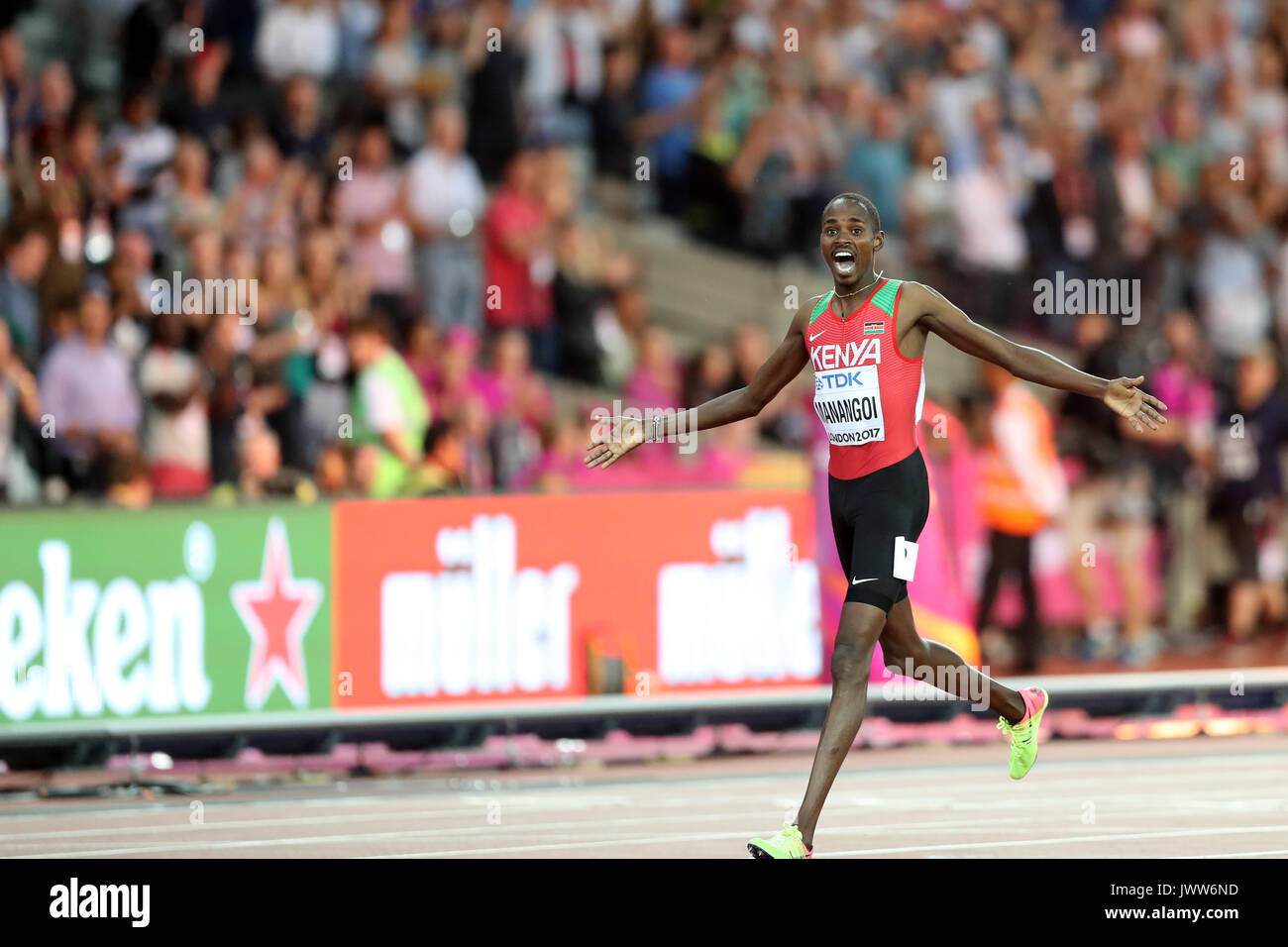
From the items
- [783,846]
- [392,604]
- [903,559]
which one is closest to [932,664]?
[903,559]

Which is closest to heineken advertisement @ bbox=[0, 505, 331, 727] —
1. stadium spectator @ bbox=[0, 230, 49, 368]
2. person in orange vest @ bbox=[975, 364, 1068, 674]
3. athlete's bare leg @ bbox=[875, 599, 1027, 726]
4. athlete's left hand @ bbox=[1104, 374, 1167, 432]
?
stadium spectator @ bbox=[0, 230, 49, 368]

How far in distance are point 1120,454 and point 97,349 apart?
9017 millimetres

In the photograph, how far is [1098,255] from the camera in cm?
1944

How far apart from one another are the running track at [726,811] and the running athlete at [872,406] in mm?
1107

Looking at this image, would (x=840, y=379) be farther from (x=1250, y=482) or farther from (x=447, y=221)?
(x=1250, y=482)

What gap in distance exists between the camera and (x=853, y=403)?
28.0ft

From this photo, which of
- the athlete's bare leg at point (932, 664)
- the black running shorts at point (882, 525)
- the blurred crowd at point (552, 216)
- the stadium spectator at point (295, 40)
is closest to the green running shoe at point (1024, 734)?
the athlete's bare leg at point (932, 664)

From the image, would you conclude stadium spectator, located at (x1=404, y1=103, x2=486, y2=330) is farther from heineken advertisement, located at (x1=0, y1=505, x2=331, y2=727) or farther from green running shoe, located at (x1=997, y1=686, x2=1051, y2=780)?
green running shoe, located at (x1=997, y1=686, x2=1051, y2=780)

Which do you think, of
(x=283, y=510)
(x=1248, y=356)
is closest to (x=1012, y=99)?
(x=1248, y=356)

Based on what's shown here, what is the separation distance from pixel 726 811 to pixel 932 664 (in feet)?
7.48

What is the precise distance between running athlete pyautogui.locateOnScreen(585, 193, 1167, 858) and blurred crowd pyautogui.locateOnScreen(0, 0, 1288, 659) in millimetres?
5199

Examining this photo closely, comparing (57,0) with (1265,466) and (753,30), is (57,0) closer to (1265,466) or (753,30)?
(753,30)

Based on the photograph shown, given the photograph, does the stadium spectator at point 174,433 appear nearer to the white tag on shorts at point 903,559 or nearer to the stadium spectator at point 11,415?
the stadium spectator at point 11,415

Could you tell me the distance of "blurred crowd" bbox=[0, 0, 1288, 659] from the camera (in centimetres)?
1442
